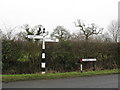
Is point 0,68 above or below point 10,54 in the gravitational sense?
below

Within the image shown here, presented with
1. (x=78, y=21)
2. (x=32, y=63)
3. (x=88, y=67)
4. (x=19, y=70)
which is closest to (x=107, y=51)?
(x=88, y=67)

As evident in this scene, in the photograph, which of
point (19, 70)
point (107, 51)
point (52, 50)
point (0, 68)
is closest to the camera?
point (0, 68)

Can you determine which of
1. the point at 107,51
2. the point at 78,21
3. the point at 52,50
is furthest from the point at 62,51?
the point at 78,21

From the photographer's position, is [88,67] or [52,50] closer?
[52,50]

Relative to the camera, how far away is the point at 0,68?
29.2 feet

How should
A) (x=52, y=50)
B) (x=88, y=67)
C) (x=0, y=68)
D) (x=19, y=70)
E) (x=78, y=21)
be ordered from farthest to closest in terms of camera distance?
(x=78, y=21)
(x=88, y=67)
(x=52, y=50)
(x=19, y=70)
(x=0, y=68)

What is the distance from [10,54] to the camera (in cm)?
941

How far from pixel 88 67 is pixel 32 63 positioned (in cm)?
422

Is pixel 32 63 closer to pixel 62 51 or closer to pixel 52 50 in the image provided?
pixel 52 50

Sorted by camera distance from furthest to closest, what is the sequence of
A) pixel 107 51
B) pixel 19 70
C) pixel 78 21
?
pixel 78 21 < pixel 107 51 < pixel 19 70

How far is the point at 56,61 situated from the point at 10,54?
122 inches

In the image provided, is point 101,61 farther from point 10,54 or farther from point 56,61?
point 10,54

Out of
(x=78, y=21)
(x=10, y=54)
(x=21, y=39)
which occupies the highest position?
(x=78, y=21)

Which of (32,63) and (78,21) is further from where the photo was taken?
(78,21)
